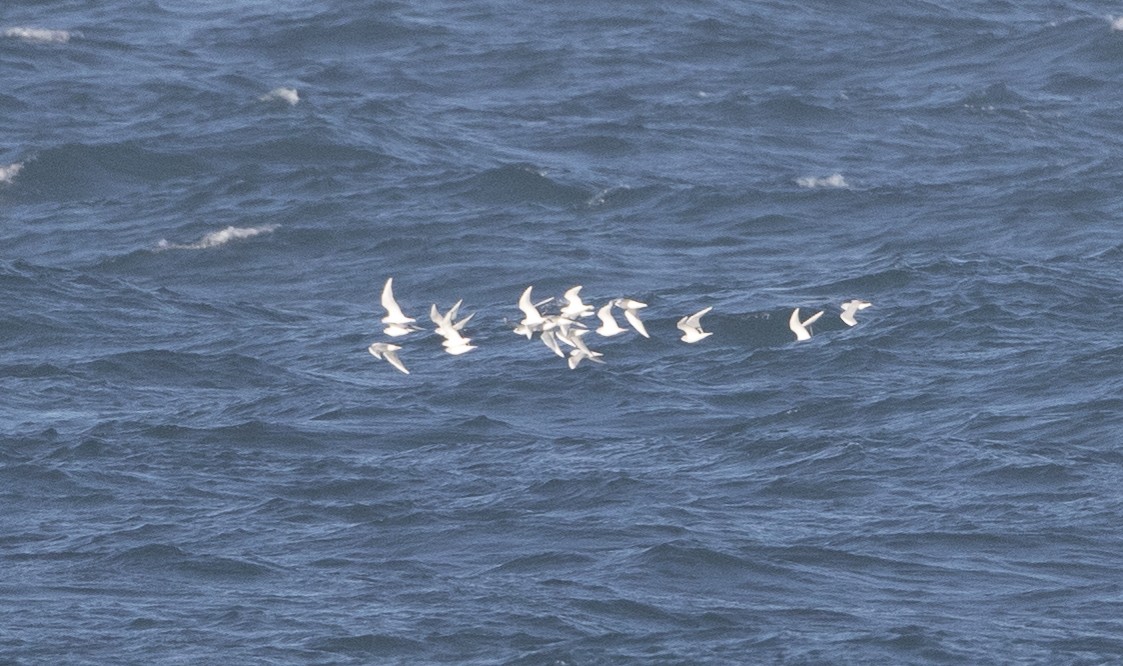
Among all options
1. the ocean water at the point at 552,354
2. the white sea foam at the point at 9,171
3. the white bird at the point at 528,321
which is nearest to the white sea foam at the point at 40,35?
the ocean water at the point at 552,354

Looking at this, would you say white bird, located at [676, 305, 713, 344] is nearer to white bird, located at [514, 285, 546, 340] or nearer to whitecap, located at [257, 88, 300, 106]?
white bird, located at [514, 285, 546, 340]

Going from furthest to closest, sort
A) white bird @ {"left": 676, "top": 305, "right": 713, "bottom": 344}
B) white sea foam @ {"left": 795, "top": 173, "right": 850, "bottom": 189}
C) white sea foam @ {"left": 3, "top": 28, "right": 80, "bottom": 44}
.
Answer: white sea foam @ {"left": 3, "top": 28, "right": 80, "bottom": 44} < white sea foam @ {"left": 795, "top": 173, "right": 850, "bottom": 189} < white bird @ {"left": 676, "top": 305, "right": 713, "bottom": 344}

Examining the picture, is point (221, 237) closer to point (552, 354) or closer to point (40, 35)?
point (552, 354)

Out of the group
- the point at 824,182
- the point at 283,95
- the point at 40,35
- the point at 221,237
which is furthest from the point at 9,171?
the point at 824,182

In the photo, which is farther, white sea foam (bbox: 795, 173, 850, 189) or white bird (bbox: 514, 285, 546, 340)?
white sea foam (bbox: 795, 173, 850, 189)

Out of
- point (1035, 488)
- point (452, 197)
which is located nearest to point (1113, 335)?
point (1035, 488)

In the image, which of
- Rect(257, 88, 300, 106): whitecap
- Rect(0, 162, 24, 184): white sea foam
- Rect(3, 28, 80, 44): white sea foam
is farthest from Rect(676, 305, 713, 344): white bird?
Rect(3, 28, 80, 44): white sea foam

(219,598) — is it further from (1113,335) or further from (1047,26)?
(1047,26)
